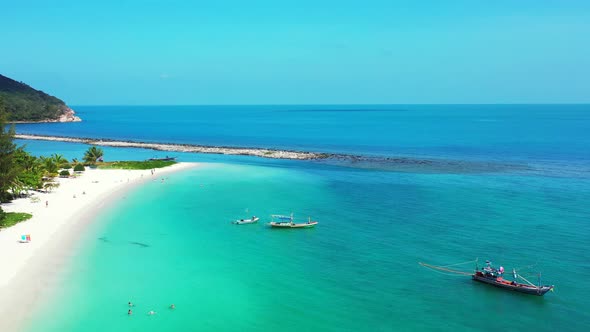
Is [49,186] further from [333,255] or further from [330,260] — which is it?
[330,260]

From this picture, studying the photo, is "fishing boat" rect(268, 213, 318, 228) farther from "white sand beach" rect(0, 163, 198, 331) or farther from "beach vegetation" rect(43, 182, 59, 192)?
"beach vegetation" rect(43, 182, 59, 192)

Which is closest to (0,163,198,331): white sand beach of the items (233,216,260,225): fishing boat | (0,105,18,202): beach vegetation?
(0,105,18,202): beach vegetation

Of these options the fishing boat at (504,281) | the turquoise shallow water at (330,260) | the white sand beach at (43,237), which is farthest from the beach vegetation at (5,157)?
the fishing boat at (504,281)

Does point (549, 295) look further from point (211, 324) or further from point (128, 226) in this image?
point (128, 226)

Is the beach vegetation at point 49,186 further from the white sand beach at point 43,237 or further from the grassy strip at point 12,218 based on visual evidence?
the grassy strip at point 12,218

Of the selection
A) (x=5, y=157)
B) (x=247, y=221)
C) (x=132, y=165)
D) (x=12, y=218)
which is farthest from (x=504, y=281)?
(x=132, y=165)
